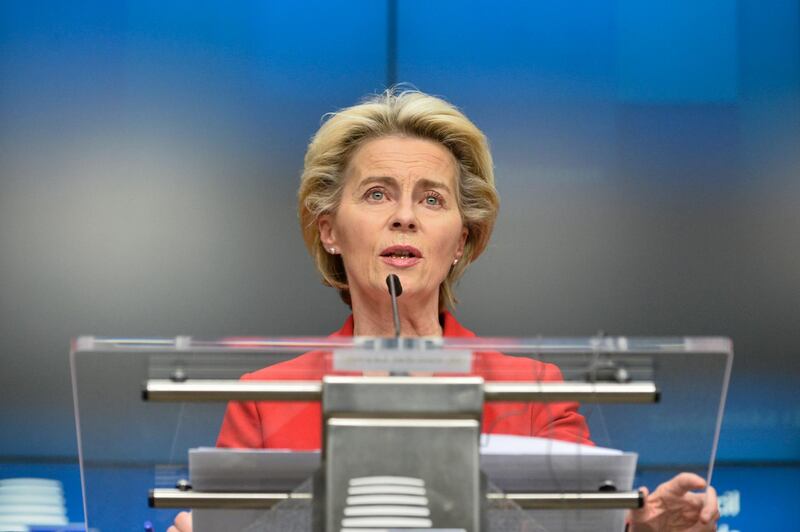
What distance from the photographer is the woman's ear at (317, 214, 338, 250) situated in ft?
6.86

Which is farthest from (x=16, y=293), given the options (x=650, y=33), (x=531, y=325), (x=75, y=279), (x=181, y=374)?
(x=181, y=374)

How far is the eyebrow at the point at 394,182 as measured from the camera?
197cm

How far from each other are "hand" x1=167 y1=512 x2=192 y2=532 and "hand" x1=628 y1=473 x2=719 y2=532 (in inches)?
19.4

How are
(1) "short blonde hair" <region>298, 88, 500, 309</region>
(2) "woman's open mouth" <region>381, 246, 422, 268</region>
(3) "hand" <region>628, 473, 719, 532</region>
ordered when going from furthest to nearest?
(1) "short blonde hair" <region>298, 88, 500, 309</region>
(2) "woman's open mouth" <region>381, 246, 422, 268</region>
(3) "hand" <region>628, 473, 719, 532</region>

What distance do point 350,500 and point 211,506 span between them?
0.53 feet

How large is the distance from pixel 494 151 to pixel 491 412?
2271 mm

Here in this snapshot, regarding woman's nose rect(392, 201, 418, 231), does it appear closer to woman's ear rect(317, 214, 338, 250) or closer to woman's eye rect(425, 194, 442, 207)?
woman's eye rect(425, 194, 442, 207)

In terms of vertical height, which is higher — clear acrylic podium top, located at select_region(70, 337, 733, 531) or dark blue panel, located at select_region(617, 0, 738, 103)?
dark blue panel, located at select_region(617, 0, 738, 103)

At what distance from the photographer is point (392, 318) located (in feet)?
6.42

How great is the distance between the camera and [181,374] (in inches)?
44.9

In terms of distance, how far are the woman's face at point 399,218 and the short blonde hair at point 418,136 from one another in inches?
0.9

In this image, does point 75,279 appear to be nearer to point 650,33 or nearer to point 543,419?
point 650,33

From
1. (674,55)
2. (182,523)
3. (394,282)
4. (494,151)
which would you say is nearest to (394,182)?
(394,282)

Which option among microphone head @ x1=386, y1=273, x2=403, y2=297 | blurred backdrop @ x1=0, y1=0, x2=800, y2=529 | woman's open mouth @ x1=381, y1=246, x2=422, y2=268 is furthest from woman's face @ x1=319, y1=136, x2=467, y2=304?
blurred backdrop @ x1=0, y1=0, x2=800, y2=529
